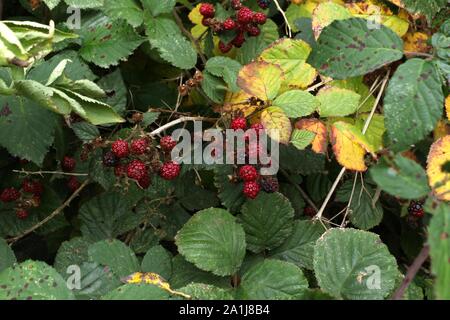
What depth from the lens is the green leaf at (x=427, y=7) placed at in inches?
50.1

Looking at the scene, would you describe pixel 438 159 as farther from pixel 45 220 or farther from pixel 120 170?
pixel 45 220

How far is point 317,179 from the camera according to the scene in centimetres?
148

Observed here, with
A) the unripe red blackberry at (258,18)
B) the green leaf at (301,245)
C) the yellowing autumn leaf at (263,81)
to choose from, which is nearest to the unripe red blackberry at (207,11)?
the unripe red blackberry at (258,18)

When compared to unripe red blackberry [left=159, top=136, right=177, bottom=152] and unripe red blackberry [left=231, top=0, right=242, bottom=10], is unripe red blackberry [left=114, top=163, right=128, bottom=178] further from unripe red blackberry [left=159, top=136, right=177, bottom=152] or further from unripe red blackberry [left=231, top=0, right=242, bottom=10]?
unripe red blackberry [left=231, top=0, right=242, bottom=10]

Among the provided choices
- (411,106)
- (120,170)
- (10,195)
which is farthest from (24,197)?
(411,106)

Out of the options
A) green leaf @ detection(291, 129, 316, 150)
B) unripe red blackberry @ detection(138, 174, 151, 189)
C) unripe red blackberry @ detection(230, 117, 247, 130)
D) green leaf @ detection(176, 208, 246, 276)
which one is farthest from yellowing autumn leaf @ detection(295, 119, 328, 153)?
unripe red blackberry @ detection(138, 174, 151, 189)

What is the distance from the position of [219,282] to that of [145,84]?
0.64m

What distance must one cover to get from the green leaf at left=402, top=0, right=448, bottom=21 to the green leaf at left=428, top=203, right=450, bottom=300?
0.74m

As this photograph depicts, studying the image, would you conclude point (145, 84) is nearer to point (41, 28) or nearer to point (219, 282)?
point (41, 28)

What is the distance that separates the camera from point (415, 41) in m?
1.37

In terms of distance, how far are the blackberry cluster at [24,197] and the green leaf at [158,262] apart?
1.28ft

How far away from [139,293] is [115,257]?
28cm

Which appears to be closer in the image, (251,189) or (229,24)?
(251,189)

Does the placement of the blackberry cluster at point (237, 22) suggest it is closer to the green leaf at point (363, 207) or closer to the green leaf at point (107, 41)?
the green leaf at point (107, 41)
